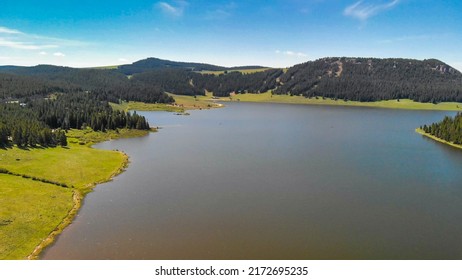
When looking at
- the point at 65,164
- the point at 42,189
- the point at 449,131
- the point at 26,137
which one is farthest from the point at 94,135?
the point at 449,131

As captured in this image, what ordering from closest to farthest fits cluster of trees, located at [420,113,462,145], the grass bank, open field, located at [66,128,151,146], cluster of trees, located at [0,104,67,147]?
the grass bank
cluster of trees, located at [0,104,67,147]
open field, located at [66,128,151,146]
cluster of trees, located at [420,113,462,145]

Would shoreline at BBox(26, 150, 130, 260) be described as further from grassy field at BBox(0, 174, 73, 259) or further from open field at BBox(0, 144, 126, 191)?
open field at BBox(0, 144, 126, 191)

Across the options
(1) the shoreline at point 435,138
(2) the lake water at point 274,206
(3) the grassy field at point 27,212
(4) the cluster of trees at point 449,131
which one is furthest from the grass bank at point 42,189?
(4) the cluster of trees at point 449,131

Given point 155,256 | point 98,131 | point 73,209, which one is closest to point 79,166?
point 73,209

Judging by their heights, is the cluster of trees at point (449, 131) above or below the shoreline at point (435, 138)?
above

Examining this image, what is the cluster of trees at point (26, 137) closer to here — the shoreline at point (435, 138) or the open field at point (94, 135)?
the open field at point (94, 135)

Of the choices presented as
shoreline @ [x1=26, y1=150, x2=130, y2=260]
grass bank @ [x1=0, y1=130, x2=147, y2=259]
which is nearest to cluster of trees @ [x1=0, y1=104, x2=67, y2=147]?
grass bank @ [x1=0, y1=130, x2=147, y2=259]

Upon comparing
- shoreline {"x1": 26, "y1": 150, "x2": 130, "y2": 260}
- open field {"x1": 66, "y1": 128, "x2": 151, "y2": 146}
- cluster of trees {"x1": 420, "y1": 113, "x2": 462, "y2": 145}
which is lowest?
shoreline {"x1": 26, "y1": 150, "x2": 130, "y2": 260}

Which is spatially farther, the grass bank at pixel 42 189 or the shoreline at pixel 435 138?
the shoreline at pixel 435 138

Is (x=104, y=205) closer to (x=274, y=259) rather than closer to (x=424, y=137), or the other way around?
(x=274, y=259)
